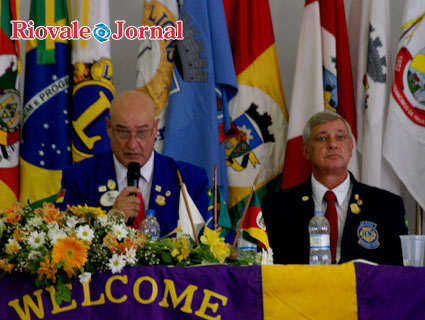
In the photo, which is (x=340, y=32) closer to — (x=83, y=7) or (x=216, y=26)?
(x=216, y=26)

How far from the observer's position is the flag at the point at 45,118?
12.9 feet

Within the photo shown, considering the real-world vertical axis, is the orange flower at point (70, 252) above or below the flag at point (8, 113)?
below

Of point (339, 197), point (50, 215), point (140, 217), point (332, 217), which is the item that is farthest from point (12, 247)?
point (339, 197)

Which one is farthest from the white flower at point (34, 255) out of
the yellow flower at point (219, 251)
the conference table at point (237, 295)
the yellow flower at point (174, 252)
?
the yellow flower at point (219, 251)

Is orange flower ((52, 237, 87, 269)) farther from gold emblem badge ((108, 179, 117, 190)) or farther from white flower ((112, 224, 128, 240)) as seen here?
gold emblem badge ((108, 179, 117, 190))

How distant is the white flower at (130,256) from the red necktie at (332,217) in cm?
131

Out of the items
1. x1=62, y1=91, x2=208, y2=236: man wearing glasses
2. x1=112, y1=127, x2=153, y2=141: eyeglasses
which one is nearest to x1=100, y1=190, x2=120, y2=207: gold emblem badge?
x1=62, y1=91, x2=208, y2=236: man wearing glasses

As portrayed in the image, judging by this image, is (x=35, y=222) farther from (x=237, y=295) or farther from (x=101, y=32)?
(x=101, y=32)

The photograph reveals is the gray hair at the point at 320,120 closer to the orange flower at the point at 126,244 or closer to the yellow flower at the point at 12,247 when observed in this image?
the orange flower at the point at 126,244

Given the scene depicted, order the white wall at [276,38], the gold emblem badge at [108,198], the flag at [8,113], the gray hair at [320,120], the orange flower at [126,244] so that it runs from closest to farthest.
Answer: the orange flower at [126,244], the gold emblem badge at [108,198], the gray hair at [320,120], the flag at [8,113], the white wall at [276,38]

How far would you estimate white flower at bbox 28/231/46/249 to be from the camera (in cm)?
204

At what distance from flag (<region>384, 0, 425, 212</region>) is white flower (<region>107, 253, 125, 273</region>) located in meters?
2.29

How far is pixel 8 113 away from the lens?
3.91 meters

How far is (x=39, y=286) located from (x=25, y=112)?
2.09 metres
